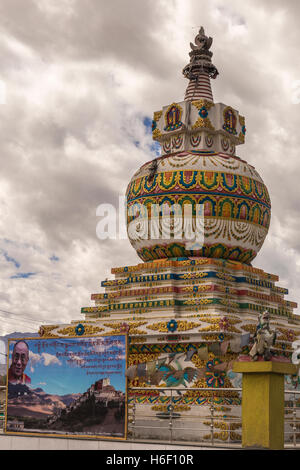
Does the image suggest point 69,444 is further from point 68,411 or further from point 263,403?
point 263,403

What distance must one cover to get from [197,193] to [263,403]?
11687 mm

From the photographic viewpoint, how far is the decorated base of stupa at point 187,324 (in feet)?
75.3

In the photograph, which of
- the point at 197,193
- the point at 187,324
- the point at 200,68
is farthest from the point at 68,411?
the point at 200,68

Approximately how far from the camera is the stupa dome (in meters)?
27.1

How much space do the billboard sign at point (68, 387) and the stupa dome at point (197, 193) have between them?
7.55 meters

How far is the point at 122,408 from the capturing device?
1917 cm

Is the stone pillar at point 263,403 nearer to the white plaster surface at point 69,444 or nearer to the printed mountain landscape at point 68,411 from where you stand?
the white plaster surface at point 69,444

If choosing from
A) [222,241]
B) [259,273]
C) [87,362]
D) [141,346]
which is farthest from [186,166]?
[87,362]

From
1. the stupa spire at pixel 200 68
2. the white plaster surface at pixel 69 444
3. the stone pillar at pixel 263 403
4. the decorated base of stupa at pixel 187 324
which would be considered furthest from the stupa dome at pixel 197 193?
the stone pillar at pixel 263 403

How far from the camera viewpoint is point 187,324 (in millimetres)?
23938

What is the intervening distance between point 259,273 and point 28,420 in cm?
1059

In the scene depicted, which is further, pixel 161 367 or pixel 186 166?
pixel 186 166
